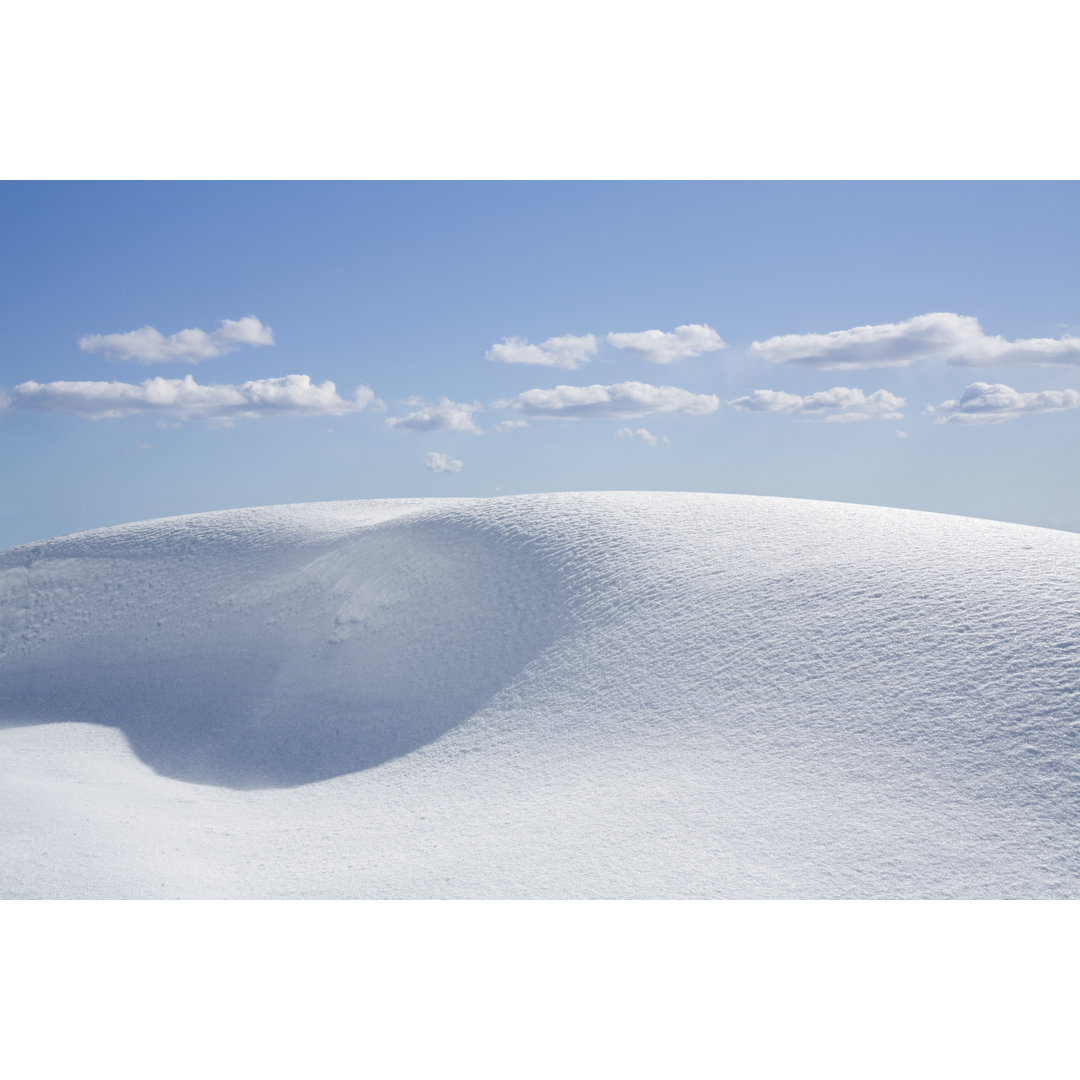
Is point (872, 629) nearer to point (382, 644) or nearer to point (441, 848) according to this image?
point (441, 848)

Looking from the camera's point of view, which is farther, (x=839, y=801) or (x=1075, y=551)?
(x=1075, y=551)

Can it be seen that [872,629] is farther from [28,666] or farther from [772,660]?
[28,666]

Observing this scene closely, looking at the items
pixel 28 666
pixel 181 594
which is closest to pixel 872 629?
pixel 181 594

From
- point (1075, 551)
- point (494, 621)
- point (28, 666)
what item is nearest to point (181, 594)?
point (28, 666)

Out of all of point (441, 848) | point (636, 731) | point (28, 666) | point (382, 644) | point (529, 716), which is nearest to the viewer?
point (441, 848)

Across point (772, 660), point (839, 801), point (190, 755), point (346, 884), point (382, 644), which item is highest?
point (382, 644)

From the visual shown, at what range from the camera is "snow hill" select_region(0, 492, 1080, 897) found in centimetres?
407

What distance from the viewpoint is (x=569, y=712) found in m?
5.76

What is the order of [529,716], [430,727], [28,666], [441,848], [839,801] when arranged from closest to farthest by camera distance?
[839,801] < [441,848] < [529,716] < [430,727] < [28,666]

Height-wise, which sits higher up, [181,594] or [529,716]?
[181,594]

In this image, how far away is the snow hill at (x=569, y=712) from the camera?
4.07 m

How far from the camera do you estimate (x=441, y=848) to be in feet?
14.8

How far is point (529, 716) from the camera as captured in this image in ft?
19.4

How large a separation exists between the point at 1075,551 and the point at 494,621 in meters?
4.42
